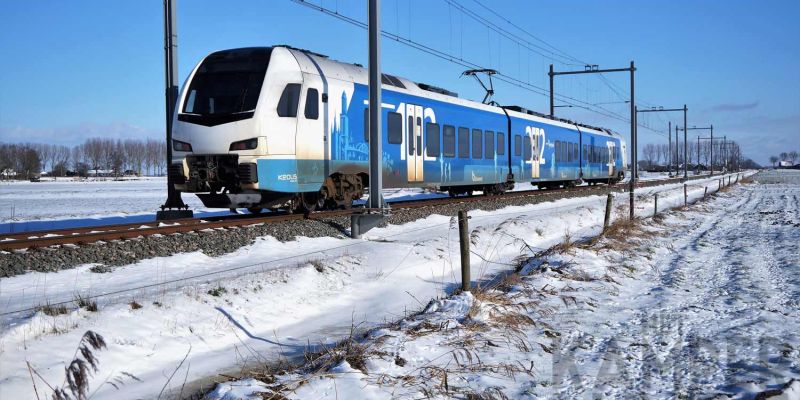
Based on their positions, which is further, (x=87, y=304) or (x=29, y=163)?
(x=29, y=163)

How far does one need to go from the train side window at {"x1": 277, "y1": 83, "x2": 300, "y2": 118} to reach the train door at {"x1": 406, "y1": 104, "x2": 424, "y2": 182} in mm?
4332

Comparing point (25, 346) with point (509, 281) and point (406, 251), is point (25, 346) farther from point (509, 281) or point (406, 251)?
point (406, 251)

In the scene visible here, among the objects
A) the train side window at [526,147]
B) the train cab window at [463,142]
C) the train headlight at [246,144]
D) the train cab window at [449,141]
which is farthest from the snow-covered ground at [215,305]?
the train side window at [526,147]

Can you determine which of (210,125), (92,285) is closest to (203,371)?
(92,285)

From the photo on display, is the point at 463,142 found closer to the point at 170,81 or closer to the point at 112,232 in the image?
the point at 170,81

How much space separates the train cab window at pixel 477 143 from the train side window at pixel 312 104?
833 cm

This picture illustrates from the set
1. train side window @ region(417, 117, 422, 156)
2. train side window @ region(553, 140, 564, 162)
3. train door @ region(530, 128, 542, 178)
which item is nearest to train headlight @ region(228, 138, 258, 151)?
train side window @ region(417, 117, 422, 156)

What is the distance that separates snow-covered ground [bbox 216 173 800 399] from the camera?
4.33 meters

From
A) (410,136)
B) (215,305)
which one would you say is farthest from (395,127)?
(215,305)

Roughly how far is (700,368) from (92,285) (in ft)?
21.4

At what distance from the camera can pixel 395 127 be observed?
15367 mm

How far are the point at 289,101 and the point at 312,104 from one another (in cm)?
57

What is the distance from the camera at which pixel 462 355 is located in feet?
16.5

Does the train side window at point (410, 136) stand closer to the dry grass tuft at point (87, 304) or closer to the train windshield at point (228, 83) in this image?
the train windshield at point (228, 83)
